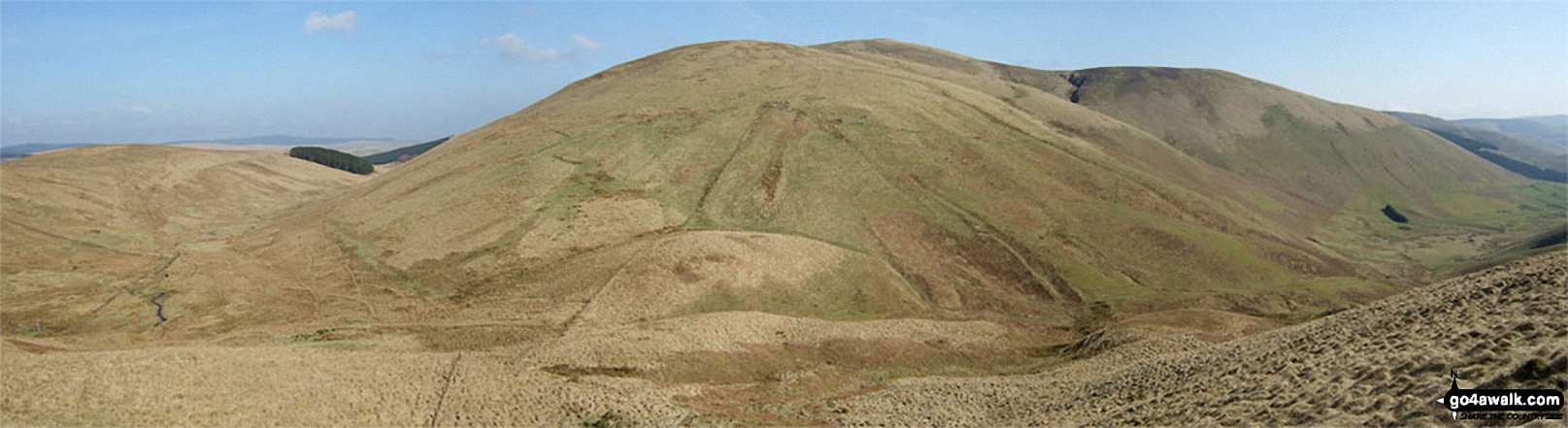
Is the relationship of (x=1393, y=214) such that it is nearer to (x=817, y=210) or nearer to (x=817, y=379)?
(x=817, y=210)

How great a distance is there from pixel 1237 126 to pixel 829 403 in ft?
449

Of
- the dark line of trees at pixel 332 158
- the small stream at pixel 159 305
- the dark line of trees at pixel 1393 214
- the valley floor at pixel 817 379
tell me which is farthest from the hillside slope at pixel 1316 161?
the dark line of trees at pixel 332 158

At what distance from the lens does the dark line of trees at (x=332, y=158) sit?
113 metres

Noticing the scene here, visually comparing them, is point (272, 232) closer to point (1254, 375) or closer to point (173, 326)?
point (173, 326)

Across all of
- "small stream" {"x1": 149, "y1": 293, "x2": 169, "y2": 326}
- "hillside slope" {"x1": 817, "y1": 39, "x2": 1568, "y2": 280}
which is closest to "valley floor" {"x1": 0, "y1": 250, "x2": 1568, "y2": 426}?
"small stream" {"x1": 149, "y1": 293, "x2": 169, "y2": 326}

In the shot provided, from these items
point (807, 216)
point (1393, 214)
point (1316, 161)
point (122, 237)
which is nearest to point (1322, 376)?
point (807, 216)

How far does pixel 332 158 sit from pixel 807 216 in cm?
10352

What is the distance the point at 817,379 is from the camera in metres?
27.9

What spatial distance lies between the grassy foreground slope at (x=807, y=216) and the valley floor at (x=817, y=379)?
27.1 ft

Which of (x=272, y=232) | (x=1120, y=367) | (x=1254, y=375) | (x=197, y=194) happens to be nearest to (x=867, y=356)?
(x=1120, y=367)

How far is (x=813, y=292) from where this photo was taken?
129ft

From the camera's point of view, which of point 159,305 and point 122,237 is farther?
point 122,237

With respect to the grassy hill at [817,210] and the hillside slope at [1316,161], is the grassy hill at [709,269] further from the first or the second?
the hillside slope at [1316,161]

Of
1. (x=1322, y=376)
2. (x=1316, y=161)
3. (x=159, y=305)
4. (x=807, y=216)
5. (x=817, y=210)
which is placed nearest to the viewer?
(x=1322, y=376)
